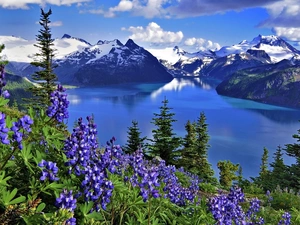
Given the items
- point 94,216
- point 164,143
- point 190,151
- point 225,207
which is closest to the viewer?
point 94,216

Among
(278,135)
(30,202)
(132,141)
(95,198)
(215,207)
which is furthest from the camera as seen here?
(278,135)

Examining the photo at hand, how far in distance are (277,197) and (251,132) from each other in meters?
86.4

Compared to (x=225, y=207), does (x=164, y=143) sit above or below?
below

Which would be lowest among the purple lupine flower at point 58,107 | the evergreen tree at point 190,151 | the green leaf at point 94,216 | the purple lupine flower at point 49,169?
the evergreen tree at point 190,151

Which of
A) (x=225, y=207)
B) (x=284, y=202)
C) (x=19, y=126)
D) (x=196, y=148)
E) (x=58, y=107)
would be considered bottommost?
(x=196, y=148)

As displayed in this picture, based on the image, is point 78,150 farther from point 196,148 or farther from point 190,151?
point 196,148

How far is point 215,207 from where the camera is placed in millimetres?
4082

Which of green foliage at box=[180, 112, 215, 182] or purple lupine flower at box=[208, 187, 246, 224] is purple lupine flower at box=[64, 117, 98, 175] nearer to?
purple lupine flower at box=[208, 187, 246, 224]

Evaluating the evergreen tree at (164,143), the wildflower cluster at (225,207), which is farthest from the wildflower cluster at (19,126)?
the evergreen tree at (164,143)

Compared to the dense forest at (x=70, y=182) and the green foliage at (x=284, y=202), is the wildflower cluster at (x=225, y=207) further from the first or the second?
the green foliage at (x=284, y=202)

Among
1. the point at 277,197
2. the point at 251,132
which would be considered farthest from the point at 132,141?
the point at 251,132

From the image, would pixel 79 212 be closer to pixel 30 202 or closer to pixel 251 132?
pixel 30 202

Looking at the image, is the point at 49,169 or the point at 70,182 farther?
the point at 70,182

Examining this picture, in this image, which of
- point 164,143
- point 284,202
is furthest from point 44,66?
point 284,202
